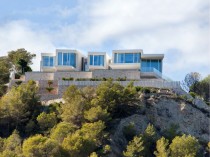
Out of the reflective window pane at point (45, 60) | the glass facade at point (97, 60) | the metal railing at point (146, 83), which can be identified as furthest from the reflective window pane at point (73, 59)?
the metal railing at point (146, 83)

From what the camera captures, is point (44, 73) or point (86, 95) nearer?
point (86, 95)

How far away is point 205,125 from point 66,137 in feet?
54.6

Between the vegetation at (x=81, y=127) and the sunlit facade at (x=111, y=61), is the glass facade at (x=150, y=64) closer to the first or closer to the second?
the sunlit facade at (x=111, y=61)

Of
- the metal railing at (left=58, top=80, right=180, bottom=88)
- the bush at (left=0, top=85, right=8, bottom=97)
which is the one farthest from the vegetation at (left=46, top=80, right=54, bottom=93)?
the bush at (left=0, top=85, right=8, bottom=97)

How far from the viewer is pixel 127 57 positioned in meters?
77.6

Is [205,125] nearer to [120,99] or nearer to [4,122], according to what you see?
[120,99]

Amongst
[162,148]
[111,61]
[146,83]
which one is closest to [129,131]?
[162,148]

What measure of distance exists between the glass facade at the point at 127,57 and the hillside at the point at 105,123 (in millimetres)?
9209

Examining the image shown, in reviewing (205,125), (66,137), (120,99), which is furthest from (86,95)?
(205,125)

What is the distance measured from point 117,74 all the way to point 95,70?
2731 mm

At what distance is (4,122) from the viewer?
6356 cm

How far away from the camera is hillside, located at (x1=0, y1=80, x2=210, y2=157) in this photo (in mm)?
55906

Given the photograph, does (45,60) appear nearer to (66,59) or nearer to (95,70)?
(66,59)

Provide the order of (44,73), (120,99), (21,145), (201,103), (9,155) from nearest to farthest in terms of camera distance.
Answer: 1. (9,155)
2. (21,145)
3. (120,99)
4. (201,103)
5. (44,73)
